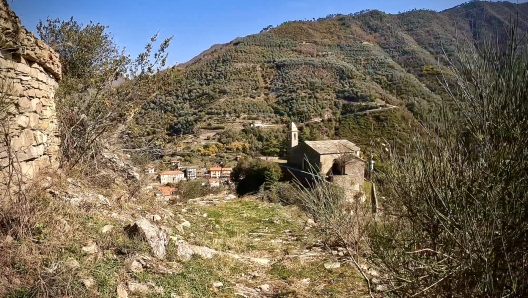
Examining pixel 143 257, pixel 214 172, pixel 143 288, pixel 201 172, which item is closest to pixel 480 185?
pixel 143 288

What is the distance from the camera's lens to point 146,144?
7.27m

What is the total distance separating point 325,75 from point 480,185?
177ft

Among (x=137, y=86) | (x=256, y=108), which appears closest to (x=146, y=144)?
(x=137, y=86)

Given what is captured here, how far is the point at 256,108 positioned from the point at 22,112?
4080 centimetres

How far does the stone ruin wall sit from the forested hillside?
17270 millimetres

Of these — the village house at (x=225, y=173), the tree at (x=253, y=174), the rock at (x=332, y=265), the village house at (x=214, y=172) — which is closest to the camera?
the rock at (x=332, y=265)

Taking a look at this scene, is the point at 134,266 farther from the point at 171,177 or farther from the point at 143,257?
the point at 171,177

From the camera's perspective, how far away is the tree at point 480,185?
2123 millimetres

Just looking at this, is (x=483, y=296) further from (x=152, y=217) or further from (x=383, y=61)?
(x=383, y=61)

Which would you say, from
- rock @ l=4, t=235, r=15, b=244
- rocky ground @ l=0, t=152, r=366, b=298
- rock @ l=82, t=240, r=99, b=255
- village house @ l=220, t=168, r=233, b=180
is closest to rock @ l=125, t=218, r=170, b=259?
rocky ground @ l=0, t=152, r=366, b=298

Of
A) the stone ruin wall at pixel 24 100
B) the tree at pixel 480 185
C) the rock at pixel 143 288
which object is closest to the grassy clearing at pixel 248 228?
the rock at pixel 143 288

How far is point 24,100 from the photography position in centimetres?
416

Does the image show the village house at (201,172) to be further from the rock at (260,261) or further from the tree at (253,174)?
the rock at (260,261)

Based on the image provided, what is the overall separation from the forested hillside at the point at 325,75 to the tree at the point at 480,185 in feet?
66.9
